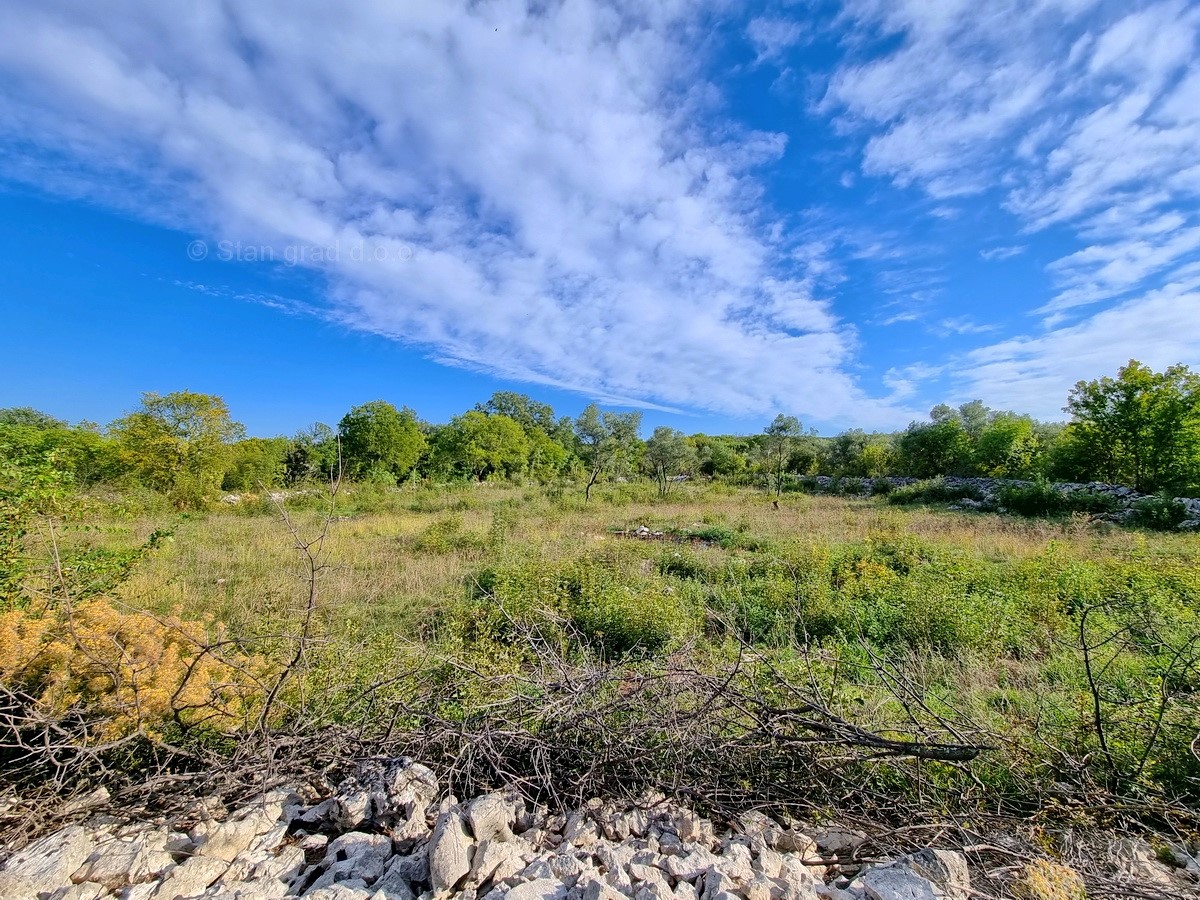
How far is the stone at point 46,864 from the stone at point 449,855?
125 centimetres

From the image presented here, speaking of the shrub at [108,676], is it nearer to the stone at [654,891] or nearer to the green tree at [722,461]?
the stone at [654,891]

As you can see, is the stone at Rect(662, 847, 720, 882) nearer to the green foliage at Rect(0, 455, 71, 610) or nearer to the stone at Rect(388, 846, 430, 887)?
the stone at Rect(388, 846, 430, 887)

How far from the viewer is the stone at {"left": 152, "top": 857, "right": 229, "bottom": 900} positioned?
1.56 m

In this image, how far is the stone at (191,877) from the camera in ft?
5.13

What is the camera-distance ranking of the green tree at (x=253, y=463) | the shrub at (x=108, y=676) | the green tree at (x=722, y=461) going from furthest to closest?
the green tree at (x=722, y=461) < the green tree at (x=253, y=463) < the shrub at (x=108, y=676)

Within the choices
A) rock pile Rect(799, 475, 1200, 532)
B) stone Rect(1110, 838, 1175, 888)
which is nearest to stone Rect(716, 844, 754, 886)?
stone Rect(1110, 838, 1175, 888)

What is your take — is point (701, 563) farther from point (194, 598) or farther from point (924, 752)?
point (194, 598)

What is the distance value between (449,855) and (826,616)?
15.9 feet

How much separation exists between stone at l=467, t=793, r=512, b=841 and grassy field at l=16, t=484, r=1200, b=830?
562 mm

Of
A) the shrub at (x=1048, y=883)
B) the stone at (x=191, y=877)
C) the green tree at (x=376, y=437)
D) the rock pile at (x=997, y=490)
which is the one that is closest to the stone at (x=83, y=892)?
the stone at (x=191, y=877)

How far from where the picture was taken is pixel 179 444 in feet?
49.3

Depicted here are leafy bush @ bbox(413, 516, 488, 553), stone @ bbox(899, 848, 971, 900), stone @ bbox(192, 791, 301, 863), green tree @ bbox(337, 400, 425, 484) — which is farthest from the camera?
green tree @ bbox(337, 400, 425, 484)

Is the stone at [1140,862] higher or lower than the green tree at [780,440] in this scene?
lower

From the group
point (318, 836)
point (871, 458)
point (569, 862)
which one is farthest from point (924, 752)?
point (871, 458)
